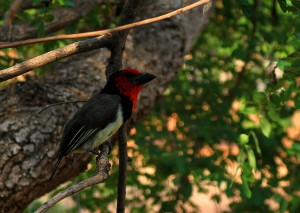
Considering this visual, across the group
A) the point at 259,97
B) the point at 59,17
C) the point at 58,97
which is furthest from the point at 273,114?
the point at 59,17

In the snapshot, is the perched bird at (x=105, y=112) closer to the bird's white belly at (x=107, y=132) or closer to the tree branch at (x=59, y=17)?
the bird's white belly at (x=107, y=132)

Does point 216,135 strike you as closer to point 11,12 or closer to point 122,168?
point 122,168

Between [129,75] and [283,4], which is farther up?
[283,4]

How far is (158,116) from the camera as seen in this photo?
6141 millimetres

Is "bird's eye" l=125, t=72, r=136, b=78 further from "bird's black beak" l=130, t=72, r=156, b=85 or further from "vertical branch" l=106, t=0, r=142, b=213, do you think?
"vertical branch" l=106, t=0, r=142, b=213

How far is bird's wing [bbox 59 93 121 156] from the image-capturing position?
3693mm

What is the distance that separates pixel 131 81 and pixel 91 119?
36cm

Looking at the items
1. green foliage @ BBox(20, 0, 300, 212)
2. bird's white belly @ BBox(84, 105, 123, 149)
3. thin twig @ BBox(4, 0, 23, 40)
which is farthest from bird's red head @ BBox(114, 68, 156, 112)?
green foliage @ BBox(20, 0, 300, 212)

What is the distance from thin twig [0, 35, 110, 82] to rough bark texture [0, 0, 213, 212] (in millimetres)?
814

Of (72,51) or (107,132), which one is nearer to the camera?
(72,51)

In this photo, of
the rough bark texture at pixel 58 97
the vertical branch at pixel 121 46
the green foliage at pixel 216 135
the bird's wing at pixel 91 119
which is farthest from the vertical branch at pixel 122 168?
the green foliage at pixel 216 135

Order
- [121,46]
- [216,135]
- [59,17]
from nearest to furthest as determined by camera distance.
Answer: [121,46], [59,17], [216,135]

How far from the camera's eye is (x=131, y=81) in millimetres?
3814

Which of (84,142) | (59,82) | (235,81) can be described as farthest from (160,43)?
(235,81)
